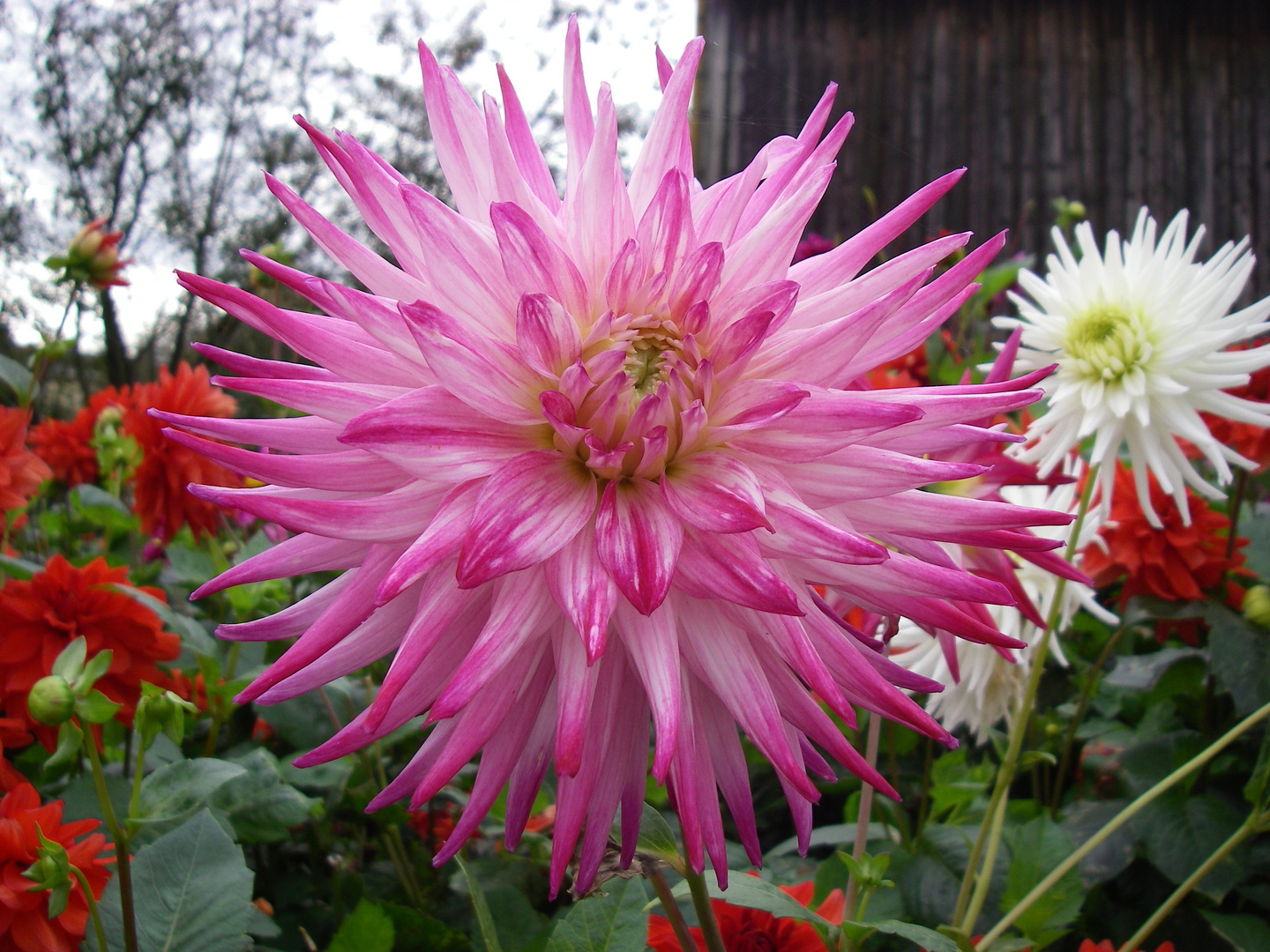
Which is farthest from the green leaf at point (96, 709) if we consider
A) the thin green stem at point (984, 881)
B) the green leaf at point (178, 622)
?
the thin green stem at point (984, 881)

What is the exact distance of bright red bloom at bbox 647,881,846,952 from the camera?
29.5 inches

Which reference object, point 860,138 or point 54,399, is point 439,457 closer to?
point 54,399

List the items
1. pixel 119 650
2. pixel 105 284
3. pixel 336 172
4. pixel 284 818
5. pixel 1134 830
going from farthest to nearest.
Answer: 1. pixel 105 284
2. pixel 1134 830
3. pixel 119 650
4. pixel 284 818
5. pixel 336 172

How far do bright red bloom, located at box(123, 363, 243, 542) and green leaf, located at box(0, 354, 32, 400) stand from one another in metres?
0.18

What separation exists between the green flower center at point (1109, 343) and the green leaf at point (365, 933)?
108 centimetres

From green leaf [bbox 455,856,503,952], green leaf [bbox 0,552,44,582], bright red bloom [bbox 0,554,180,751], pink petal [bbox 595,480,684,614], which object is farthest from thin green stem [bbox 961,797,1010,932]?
green leaf [bbox 0,552,44,582]

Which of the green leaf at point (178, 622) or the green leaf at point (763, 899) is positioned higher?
the green leaf at point (178, 622)

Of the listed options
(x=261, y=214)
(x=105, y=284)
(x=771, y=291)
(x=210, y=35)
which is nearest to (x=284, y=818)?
(x=771, y=291)

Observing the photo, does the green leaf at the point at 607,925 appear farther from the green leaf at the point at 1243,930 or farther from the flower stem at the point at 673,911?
the green leaf at the point at 1243,930

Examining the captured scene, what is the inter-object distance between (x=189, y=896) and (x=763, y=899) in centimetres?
51

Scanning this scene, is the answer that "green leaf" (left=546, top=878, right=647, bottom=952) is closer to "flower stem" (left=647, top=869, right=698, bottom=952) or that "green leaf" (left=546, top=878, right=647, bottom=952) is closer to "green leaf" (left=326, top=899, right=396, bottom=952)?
"flower stem" (left=647, top=869, right=698, bottom=952)

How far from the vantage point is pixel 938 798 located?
3.45 feet

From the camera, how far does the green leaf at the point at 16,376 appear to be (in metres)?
1.30

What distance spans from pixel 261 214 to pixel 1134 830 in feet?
28.4
